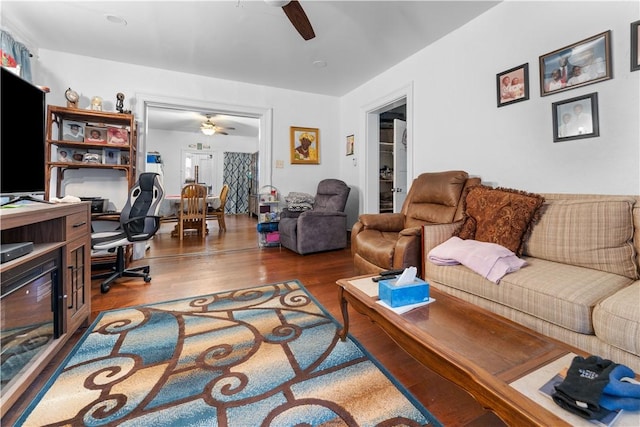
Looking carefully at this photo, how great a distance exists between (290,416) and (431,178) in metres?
2.31

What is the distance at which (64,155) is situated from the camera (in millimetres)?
3182

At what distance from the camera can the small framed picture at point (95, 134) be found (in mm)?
3164

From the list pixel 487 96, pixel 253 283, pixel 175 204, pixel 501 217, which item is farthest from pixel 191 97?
pixel 501 217

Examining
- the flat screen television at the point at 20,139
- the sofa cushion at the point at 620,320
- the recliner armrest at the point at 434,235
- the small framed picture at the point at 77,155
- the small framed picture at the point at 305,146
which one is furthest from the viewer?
the small framed picture at the point at 305,146

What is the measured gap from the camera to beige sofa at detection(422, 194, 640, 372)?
1105 millimetres

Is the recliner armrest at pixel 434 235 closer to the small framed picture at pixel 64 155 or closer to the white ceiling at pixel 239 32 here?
the white ceiling at pixel 239 32

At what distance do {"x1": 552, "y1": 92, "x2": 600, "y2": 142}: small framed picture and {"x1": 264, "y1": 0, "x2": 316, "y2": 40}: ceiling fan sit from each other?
1929 millimetres

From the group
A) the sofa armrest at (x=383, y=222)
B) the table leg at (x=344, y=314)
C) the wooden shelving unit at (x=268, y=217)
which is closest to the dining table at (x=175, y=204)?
the wooden shelving unit at (x=268, y=217)

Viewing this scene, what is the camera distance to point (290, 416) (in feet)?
3.54

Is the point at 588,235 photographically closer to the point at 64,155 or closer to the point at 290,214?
the point at 290,214

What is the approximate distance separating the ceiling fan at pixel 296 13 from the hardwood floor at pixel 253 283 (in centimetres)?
208

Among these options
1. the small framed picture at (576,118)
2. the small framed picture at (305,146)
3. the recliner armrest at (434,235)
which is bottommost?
the recliner armrest at (434,235)

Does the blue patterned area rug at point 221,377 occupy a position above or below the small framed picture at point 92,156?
below

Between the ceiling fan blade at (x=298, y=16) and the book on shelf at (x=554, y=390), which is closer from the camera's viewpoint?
the book on shelf at (x=554, y=390)
